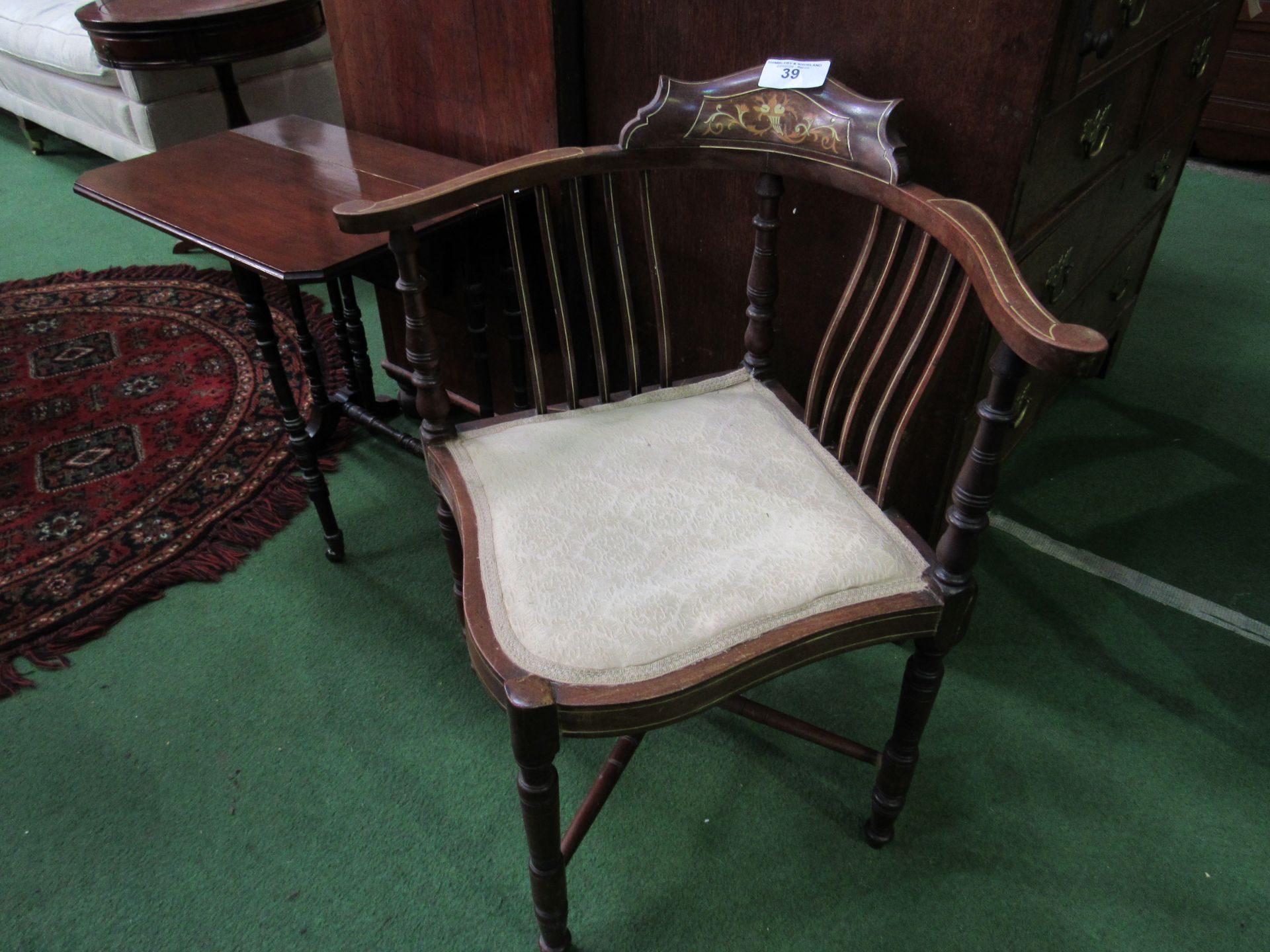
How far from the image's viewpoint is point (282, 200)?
4.82 feet

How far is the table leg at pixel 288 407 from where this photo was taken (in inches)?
56.7

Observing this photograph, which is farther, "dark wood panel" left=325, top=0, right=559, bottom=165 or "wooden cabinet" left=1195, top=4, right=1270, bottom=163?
"wooden cabinet" left=1195, top=4, right=1270, bottom=163

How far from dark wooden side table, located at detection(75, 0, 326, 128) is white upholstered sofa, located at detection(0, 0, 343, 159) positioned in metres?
0.52

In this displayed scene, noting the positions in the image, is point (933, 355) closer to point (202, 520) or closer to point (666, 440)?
point (666, 440)

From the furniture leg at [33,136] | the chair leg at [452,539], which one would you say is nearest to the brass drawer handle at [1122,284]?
the chair leg at [452,539]

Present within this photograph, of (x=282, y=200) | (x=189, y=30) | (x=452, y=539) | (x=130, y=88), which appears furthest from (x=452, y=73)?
(x=130, y=88)

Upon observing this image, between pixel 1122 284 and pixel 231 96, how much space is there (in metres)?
2.35

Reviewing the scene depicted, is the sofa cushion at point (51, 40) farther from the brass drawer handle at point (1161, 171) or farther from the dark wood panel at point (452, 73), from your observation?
the brass drawer handle at point (1161, 171)

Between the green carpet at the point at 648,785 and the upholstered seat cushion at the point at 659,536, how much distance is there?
1.65 feet

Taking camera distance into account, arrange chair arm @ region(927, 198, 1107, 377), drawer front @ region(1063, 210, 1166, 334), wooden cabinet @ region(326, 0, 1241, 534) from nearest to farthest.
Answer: chair arm @ region(927, 198, 1107, 377), wooden cabinet @ region(326, 0, 1241, 534), drawer front @ region(1063, 210, 1166, 334)

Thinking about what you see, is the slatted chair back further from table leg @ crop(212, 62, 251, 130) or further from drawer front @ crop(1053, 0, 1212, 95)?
table leg @ crop(212, 62, 251, 130)

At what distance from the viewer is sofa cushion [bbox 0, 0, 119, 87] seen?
2.94 meters

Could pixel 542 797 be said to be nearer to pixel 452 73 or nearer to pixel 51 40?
pixel 452 73

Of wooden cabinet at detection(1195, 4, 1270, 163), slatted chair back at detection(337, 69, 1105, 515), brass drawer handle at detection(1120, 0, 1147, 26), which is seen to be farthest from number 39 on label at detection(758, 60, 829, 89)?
wooden cabinet at detection(1195, 4, 1270, 163)
